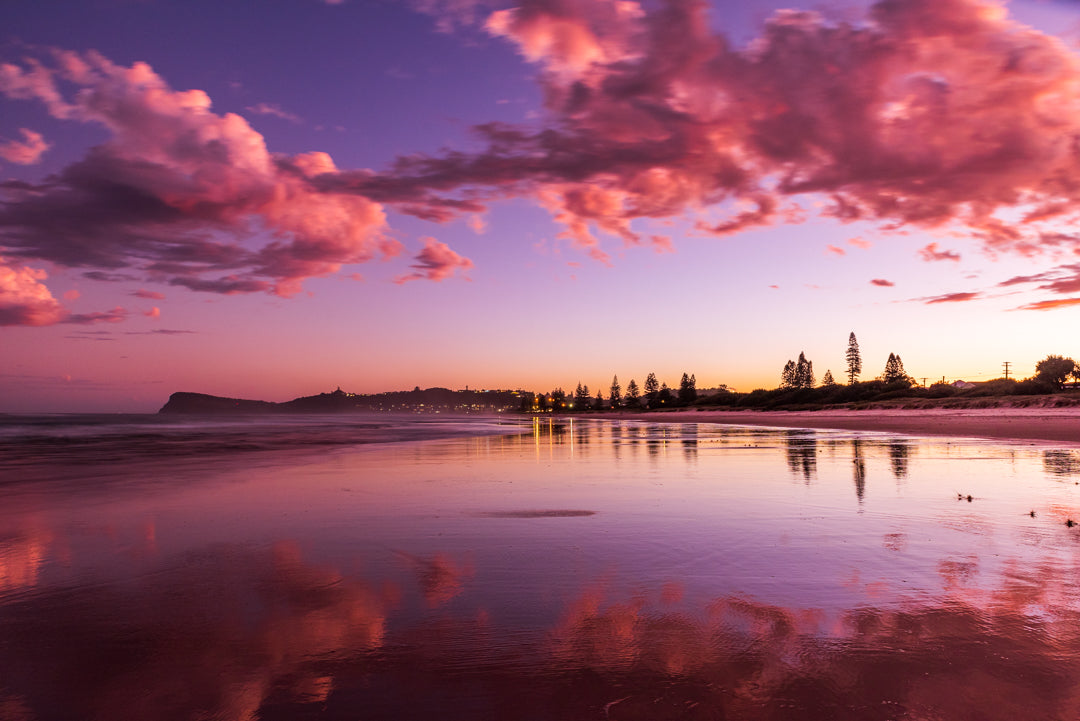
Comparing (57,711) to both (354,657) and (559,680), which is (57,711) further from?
(559,680)

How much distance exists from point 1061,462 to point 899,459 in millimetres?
4530

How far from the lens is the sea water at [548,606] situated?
432cm

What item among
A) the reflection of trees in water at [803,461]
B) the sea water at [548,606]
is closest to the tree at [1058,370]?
the reflection of trees in water at [803,461]

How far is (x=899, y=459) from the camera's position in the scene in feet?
67.8

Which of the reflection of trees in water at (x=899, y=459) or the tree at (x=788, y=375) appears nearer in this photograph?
the reflection of trees in water at (x=899, y=459)

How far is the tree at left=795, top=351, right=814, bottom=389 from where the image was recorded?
16862 cm

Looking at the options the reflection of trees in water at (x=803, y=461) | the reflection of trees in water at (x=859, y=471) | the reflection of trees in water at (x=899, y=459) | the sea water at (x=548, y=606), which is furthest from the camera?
the reflection of trees in water at (x=803, y=461)

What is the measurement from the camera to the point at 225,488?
15633 mm

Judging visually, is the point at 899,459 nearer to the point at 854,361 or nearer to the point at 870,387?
the point at 870,387

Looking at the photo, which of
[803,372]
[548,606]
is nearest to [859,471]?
[548,606]

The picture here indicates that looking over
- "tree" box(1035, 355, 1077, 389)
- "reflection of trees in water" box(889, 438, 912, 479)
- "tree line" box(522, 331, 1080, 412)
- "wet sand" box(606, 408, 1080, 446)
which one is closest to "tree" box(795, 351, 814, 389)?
"tree line" box(522, 331, 1080, 412)

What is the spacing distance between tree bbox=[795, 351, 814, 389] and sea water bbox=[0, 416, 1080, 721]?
168 metres

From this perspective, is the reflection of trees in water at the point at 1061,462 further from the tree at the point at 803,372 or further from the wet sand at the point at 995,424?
the tree at the point at 803,372

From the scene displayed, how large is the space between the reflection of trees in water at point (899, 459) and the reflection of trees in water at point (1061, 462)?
361 centimetres
